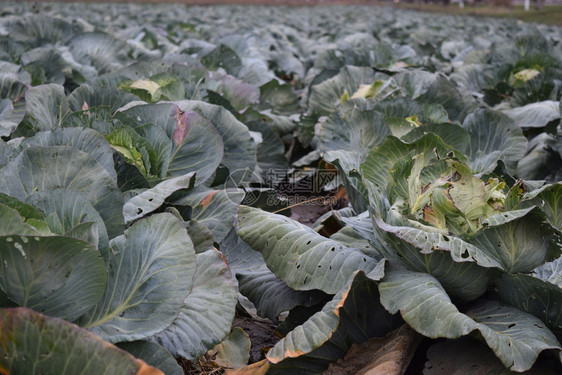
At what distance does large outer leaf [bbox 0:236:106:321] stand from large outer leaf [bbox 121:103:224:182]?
1144mm

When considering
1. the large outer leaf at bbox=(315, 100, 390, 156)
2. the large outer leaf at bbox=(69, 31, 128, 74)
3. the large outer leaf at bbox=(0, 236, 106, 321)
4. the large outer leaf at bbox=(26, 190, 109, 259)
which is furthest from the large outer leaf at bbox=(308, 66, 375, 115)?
the large outer leaf at bbox=(0, 236, 106, 321)

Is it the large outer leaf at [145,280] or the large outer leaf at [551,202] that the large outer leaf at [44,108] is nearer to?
the large outer leaf at [145,280]

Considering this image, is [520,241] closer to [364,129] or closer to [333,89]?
[364,129]

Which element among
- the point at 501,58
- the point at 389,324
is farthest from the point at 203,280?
the point at 501,58

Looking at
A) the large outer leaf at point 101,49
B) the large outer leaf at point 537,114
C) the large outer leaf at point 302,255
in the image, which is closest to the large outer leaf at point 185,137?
the large outer leaf at point 302,255

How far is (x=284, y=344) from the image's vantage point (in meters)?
1.79

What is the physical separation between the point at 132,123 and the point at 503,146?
1.95 meters

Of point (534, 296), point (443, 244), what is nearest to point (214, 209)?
point (443, 244)

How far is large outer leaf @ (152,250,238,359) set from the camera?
5.66ft

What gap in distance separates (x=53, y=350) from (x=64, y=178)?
717mm

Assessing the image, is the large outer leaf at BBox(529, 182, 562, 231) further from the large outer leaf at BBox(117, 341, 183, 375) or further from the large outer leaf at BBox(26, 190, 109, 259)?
the large outer leaf at BBox(26, 190, 109, 259)

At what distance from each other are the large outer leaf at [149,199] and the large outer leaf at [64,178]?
0.15m

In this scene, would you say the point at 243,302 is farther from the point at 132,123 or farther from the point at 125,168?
the point at 132,123

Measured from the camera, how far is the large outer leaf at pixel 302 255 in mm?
2090
